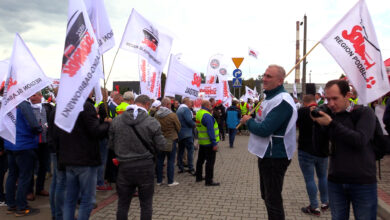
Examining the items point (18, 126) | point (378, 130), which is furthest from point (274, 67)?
point (18, 126)

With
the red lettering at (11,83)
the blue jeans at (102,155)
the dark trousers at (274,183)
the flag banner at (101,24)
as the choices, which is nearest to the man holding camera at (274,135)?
the dark trousers at (274,183)

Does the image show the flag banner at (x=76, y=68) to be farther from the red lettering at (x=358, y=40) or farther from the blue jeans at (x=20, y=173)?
the red lettering at (x=358, y=40)

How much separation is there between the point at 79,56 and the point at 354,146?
2.86m

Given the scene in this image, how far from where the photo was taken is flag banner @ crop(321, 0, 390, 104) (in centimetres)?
318

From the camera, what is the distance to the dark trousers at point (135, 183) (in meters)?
3.65

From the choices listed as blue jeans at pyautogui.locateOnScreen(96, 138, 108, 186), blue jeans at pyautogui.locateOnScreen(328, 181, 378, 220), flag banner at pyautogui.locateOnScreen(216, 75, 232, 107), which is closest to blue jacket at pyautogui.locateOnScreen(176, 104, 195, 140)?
blue jeans at pyautogui.locateOnScreen(96, 138, 108, 186)

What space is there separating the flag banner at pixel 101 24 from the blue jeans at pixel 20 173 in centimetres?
212

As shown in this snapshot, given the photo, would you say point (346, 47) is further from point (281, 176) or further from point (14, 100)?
point (14, 100)

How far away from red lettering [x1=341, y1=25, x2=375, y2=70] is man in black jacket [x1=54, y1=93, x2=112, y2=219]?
3.05 metres

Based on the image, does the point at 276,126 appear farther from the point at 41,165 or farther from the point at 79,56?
the point at 41,165

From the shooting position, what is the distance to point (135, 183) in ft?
12.1

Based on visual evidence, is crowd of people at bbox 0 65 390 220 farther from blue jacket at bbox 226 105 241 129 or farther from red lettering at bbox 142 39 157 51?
blue jacket at bbox 226 105 241 129

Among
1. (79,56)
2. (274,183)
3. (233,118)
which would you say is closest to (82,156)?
(79,56)

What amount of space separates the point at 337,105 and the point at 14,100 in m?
4.16
